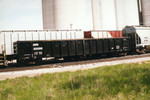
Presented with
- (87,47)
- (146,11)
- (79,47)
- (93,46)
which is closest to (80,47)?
(79,47)

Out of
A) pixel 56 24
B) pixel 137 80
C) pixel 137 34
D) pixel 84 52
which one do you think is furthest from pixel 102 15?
pixel 137 80

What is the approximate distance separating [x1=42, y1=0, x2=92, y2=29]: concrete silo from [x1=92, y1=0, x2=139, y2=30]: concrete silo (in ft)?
23.1

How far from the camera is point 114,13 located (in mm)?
55375

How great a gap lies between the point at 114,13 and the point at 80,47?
39900 mm

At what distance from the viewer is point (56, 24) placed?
44625mm

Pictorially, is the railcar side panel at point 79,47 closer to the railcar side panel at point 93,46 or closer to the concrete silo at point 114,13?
the railcar side panel at point 93,46

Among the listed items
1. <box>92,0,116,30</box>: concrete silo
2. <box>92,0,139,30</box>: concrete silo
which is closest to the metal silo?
<box>92,0,139,30</box>: concrete silo

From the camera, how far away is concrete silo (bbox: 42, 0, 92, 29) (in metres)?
43.8

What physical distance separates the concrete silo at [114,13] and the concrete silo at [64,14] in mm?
7036

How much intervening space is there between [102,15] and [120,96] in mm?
49809

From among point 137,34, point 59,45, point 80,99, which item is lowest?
point 80,99

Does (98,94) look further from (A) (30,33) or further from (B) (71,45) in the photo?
(A) (30,33)

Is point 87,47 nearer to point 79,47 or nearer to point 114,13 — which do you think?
point 79,47

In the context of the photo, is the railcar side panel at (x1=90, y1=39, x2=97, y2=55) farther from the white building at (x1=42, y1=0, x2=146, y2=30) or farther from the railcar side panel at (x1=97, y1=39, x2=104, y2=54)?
the white building at (x1=42, y1=0, x2=146, y2=30)
